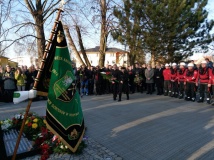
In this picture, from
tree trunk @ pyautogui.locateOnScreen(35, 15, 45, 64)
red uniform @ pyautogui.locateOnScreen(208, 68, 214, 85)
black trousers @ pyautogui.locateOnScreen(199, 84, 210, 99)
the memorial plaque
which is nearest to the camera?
the memorial plaque

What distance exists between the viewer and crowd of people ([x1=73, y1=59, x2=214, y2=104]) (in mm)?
10875

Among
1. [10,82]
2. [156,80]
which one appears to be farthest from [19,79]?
[156,80]

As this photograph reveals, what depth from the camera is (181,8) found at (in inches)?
579

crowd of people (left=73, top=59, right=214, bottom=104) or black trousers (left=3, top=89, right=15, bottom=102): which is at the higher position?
crowd of people (left=73, top=59, right=214, bottom=104)

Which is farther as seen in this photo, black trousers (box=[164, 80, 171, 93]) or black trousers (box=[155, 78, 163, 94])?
black trousers (box=[155, 78, 163, 94])

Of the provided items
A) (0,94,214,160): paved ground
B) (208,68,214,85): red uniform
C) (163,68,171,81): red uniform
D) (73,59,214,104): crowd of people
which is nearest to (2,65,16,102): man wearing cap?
(0,94,214,160): paved ground

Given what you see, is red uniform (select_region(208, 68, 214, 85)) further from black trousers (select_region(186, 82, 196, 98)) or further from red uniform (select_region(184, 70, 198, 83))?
black trousers (select_region(186, 82, 196, 98))

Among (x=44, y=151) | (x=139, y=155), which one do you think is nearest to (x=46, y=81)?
(x=44, y=151)

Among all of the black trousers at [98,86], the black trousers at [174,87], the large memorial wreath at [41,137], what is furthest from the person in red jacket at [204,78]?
the large memorial wreath at [41,137]

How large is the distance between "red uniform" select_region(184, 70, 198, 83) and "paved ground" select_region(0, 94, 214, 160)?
183 cm

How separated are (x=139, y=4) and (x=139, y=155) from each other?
1322 centimetres

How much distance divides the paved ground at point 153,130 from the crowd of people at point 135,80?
176cm

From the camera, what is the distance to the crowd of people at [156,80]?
35.7 feet

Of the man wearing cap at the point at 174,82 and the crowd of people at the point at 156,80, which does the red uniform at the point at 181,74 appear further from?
the man wearing cap at the point at 174,82
